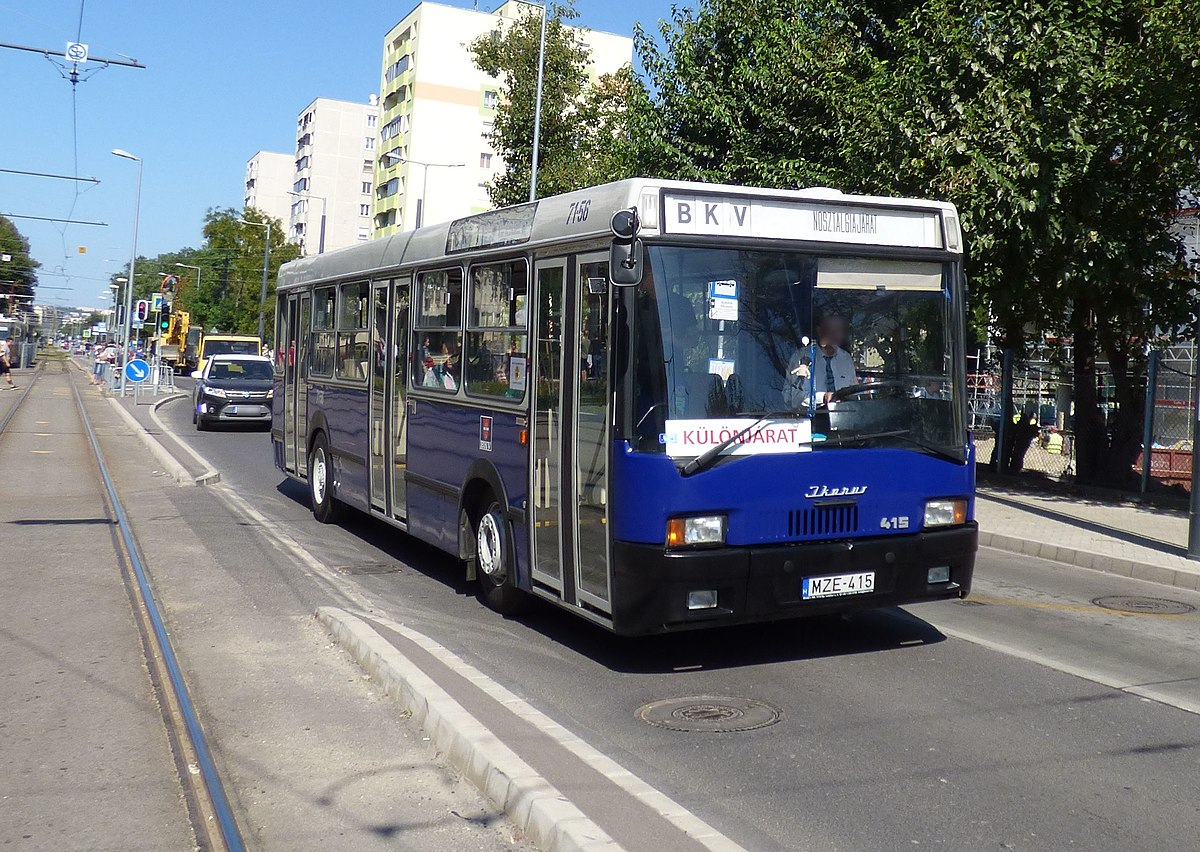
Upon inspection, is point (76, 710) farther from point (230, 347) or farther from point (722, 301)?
point (230, 347)

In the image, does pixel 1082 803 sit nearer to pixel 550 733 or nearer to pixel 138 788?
pixel 550 733

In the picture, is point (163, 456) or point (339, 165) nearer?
point (163, 456)

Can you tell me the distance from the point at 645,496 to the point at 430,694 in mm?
1520

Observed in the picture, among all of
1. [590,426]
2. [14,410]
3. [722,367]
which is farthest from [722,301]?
[14,410]

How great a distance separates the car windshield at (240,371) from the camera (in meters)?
28.2

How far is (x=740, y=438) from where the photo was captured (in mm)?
6590

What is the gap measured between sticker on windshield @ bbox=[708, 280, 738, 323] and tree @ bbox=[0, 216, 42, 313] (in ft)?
359

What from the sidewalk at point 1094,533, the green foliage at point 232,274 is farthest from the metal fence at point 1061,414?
the green foliage at point 232,274

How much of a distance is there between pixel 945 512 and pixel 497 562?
9.63 ft

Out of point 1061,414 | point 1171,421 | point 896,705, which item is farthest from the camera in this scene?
point 1061,414

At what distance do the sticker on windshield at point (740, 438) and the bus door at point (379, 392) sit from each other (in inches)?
183

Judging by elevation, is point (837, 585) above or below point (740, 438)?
below

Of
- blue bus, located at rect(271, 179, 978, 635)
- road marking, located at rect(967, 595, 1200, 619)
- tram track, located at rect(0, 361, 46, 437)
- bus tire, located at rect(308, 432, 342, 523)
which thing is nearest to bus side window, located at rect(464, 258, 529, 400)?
blue bus, located at rect(271, 179, 978, 635)

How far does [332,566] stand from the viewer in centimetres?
1046
